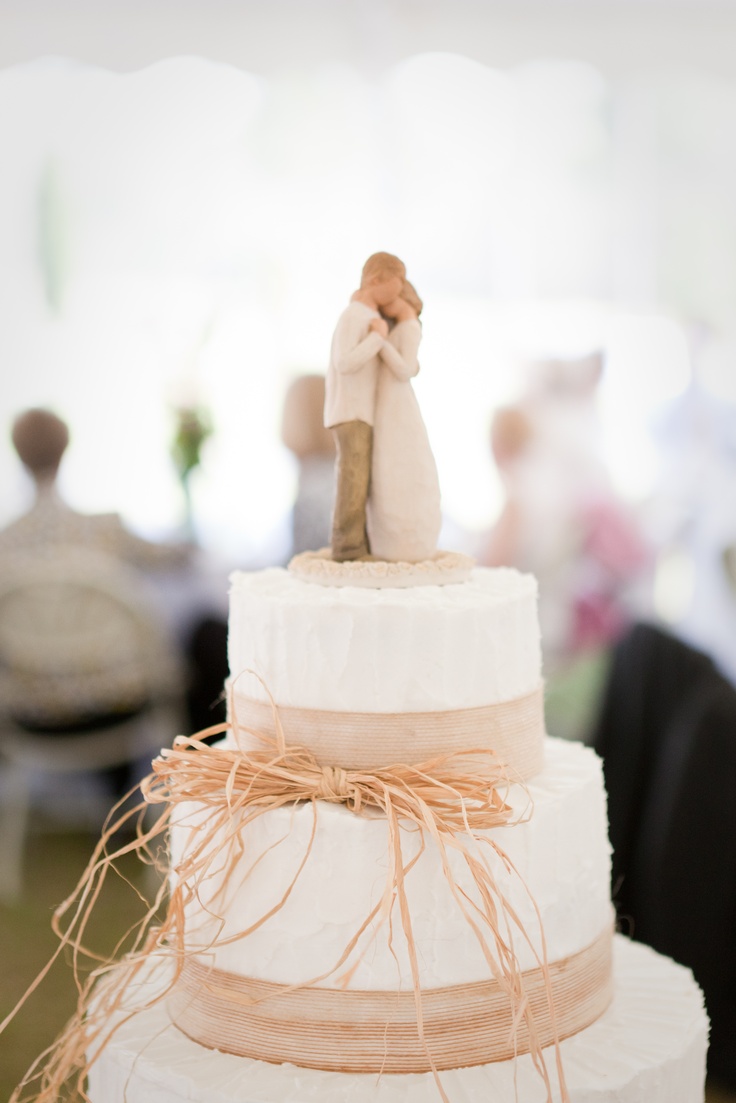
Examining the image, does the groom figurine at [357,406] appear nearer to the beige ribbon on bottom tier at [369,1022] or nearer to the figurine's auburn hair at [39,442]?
the beige ribbon on bottom tier at [369,1022]

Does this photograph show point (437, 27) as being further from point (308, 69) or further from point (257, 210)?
point (257, 210)

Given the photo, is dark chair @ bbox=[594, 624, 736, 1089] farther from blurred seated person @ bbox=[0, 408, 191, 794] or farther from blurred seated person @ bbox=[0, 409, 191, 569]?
blurred seated person @ bbox=[0, 409, 191, 569]

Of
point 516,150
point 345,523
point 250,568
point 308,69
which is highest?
point 308,69

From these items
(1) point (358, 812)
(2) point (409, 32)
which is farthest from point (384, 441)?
(2) point (409, 32)

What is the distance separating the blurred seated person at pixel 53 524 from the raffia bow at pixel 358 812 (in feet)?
8.27

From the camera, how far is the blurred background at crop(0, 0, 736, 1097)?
4.52m

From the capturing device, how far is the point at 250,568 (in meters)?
4.31

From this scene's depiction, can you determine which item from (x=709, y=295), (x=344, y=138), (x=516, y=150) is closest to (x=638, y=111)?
(x=516, y=150)

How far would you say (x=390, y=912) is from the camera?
110 centimetres

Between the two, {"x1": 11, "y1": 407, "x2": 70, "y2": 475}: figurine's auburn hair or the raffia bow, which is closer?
the raffia bow

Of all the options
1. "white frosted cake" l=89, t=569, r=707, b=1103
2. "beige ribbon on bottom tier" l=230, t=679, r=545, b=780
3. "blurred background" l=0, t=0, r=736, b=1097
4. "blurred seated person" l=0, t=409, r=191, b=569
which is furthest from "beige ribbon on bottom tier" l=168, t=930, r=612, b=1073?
"blurred background" l=0, t=0, r=736, b=1097

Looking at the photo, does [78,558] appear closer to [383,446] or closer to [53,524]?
[53,524]

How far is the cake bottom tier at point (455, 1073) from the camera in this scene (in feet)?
3.59

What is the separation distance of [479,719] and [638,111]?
13.5 ft
